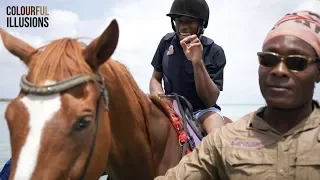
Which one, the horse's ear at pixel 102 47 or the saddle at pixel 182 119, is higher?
the horse's ear at pixel 102 47

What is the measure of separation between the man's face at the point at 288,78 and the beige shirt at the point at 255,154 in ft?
0.44

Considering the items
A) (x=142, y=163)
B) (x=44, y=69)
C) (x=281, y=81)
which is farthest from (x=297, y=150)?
(x=142, y=163)

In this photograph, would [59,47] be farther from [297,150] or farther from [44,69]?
[297,150]

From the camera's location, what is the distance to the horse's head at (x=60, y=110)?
2227 mm

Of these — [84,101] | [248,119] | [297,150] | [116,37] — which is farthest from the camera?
[116,37]

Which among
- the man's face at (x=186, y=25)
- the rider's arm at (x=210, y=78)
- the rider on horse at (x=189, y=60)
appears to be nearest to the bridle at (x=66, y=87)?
the rider's arm at (x=210, y=78)

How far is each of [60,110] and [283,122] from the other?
1206mm

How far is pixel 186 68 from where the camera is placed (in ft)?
15.3

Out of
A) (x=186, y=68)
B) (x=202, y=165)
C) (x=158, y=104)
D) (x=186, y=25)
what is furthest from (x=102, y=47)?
(x=186, y=25)

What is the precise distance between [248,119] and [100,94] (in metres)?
0.99

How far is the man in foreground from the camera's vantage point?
188 centimetres

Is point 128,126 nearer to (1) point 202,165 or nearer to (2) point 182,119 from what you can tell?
(2) point 182,119

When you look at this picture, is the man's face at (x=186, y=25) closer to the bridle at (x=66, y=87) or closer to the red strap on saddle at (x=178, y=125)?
the red strap on saddle at (x=178, y=125)

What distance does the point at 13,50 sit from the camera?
2707 millimetres
